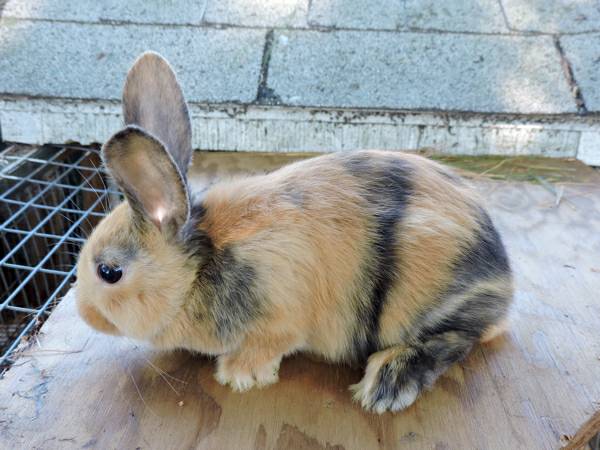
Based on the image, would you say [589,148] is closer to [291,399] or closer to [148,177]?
[291,399]

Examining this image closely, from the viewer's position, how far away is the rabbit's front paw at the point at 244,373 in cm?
176

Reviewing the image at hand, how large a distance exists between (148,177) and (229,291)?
39 centimetres

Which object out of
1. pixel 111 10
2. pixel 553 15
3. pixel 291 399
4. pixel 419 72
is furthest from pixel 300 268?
pixel 553 15

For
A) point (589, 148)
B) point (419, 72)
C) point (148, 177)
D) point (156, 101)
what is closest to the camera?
point (148, 177)

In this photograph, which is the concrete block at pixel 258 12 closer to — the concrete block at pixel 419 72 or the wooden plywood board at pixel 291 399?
the concrete block at pixel 419 72

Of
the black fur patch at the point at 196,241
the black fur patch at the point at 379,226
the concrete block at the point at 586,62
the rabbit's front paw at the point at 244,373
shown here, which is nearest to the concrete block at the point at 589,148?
the concrete block at the point at 586,62

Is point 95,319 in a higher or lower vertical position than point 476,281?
lower

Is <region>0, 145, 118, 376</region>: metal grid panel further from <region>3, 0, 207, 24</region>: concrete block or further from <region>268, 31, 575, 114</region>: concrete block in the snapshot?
<region>268, 31, 575, 114</region>: concrete block

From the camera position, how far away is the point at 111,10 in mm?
3457

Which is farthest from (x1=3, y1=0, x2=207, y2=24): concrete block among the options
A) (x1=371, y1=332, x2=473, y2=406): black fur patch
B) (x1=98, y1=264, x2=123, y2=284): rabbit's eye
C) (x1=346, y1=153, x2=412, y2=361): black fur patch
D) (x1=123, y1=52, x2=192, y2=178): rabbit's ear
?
(x1=371, y1=332, x2=473, y2=406): black fur patch

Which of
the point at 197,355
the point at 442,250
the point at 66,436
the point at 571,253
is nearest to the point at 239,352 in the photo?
the point at 197,355

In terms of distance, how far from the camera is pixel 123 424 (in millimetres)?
1670

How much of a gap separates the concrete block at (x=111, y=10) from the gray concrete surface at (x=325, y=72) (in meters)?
0.01

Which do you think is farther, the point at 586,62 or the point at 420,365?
the point at 586,62
